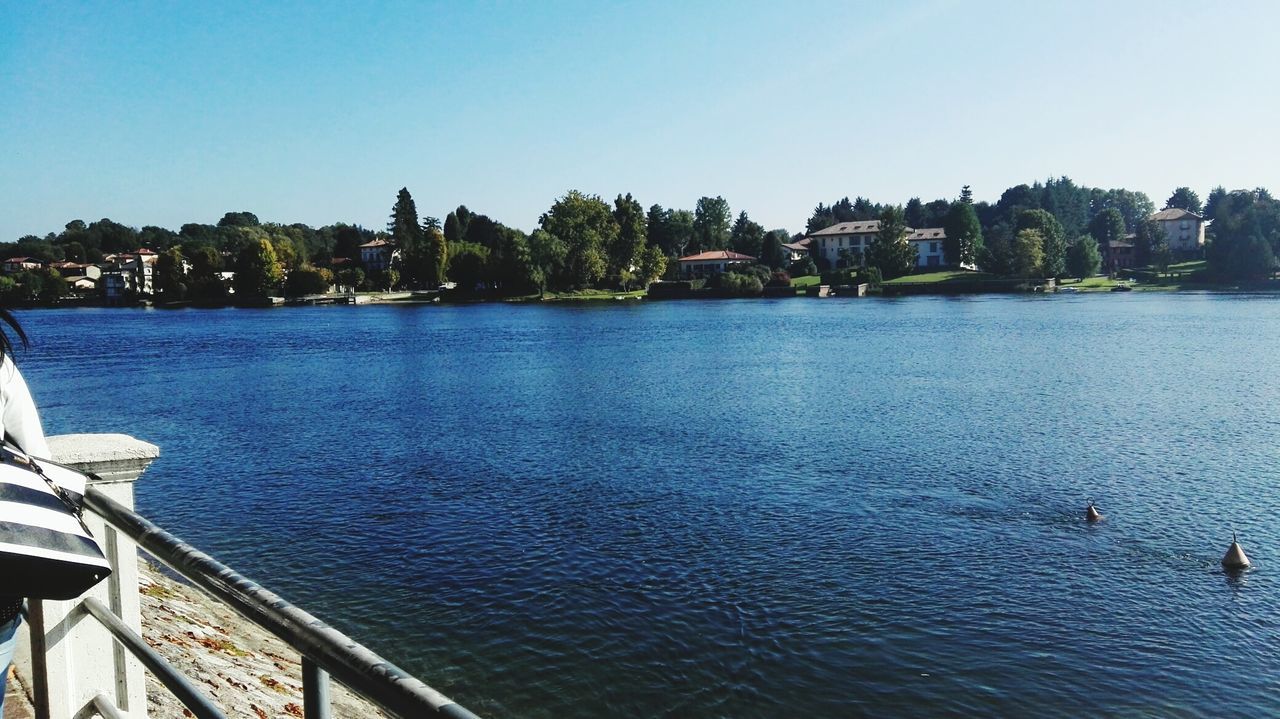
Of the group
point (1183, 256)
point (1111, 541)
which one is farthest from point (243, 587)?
point (1183, 256)

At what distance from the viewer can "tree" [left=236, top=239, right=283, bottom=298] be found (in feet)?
614

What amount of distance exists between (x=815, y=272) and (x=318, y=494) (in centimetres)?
17813

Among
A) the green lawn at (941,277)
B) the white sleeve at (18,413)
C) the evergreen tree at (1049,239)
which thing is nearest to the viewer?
the white sleeve at (18,413)

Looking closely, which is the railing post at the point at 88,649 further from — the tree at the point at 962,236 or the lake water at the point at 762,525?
the tree at the point at 962,236

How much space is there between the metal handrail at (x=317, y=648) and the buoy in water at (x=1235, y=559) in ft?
73.3

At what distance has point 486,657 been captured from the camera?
16469 mm

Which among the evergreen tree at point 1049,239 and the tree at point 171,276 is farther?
the tree at point 171,276

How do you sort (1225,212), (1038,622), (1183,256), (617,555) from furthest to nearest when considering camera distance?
(1183,256) → (1225,212) → (617,555) → (1038,622)

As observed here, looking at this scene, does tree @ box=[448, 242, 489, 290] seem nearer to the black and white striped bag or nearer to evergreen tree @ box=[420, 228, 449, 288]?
evergreen tree @ box=[420, 228, 449, 288]

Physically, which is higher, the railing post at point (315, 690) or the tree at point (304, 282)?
the tree at point (304, 282)

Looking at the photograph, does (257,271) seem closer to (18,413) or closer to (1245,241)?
(1245,241)

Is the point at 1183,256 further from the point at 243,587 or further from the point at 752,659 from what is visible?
the point at 243,587

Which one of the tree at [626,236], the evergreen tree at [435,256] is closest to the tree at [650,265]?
the tree at [626,236]

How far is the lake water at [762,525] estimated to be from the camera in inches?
624
